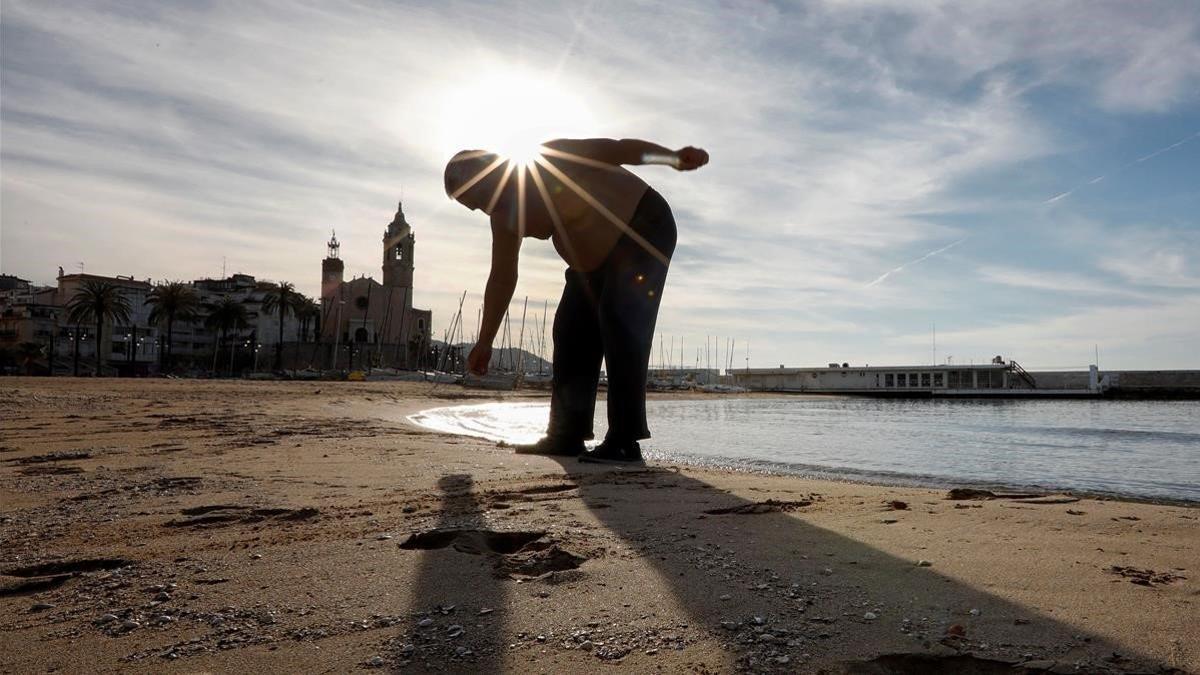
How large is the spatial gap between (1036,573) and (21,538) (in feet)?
11.4

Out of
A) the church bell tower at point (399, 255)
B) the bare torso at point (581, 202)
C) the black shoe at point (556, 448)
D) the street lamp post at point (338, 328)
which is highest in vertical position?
the church bell tower at point (399, 255)

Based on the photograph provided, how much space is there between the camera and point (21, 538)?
9.07 ft

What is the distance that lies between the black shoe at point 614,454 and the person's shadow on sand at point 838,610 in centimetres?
252

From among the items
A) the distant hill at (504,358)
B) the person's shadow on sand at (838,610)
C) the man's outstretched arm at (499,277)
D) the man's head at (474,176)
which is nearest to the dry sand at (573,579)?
the person's shadow on sand at (838,610)

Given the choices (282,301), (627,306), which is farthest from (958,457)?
(282,301)

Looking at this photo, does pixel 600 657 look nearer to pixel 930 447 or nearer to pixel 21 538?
pixel 21 538

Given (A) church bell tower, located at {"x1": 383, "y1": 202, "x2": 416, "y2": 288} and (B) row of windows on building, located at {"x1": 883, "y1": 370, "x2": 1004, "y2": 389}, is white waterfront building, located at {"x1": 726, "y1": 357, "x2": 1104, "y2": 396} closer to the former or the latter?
(B) row of windows on building, located at {"x1": 883, "y1": 370, "x2": 1004, "y2": 389}

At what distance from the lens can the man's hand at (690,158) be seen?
5.41 meters

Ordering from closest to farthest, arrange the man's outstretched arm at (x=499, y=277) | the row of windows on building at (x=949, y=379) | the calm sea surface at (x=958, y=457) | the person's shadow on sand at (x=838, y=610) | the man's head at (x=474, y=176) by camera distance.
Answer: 1. the person's shadow on sand at (x=838, y=610)
2. the man's outstretched arm at (x=499, y=277)
3. the man's head at (x=474, y=176)
4. the calm sea surface at (x=958, y=457)
5. the row of windows on building at (x=949, y=379)

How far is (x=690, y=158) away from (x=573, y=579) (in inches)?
151

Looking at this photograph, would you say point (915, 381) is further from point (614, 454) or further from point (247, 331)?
point (614, 454)

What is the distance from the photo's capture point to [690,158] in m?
5.44

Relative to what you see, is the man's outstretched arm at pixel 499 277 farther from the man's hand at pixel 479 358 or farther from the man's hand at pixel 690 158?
the man's hand at pixel 690 158

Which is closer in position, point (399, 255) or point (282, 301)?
point (282, 301)
